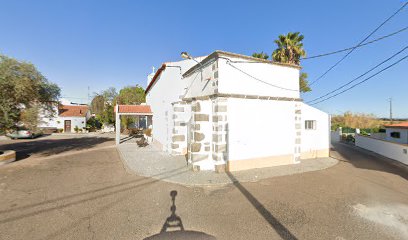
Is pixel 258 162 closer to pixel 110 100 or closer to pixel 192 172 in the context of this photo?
pixel 192 172

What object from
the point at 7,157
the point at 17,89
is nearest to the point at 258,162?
the point at 17,89

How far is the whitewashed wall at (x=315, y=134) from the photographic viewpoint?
12.3 meters

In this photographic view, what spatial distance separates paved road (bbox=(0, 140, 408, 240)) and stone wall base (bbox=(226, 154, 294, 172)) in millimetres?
1545

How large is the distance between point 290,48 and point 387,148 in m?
13.3

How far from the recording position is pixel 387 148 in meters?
14.6

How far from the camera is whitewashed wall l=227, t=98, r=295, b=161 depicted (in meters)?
9.02

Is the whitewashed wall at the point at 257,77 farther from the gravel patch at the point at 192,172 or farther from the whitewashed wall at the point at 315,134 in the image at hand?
the gravel patch at the point at 192,172

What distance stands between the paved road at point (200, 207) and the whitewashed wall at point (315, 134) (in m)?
3.80

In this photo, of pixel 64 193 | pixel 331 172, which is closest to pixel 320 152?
pixel 331 172

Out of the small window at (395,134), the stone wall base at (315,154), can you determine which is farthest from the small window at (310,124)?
the small window at (395,134)

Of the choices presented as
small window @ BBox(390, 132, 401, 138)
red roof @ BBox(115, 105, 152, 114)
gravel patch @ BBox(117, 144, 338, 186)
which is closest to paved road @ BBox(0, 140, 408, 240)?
A: gravel patch @ BBox(117, 144, 338, 186)

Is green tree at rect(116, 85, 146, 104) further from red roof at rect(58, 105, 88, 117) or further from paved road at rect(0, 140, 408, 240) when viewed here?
paved road at rect(0, 140, 408, 240)

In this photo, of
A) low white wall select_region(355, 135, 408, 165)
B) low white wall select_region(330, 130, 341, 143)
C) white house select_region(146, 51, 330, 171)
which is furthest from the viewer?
low white wall select_region(330, 130, 341, 143)

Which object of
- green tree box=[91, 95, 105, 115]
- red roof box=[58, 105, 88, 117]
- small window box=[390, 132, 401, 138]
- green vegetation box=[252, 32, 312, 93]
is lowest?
small window box=[390, 132, 401, 138]
